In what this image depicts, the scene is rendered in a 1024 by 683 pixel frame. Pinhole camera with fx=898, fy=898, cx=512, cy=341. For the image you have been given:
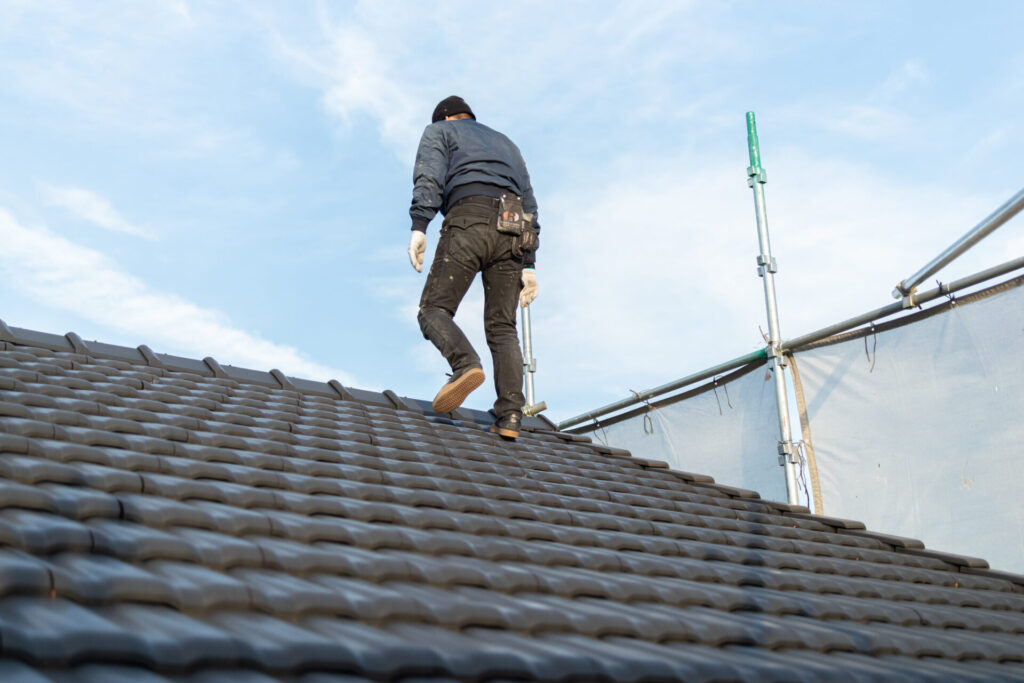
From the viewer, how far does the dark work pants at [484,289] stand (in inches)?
163

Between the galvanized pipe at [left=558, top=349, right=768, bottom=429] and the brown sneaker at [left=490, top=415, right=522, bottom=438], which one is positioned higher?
the galvanized pipe at [left=558, top=349, right=768, bottom=429]

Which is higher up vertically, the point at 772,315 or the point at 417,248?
the point at 772,315

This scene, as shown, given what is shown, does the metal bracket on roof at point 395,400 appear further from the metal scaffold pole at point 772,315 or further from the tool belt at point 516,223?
the metal scaffold pole at point 772,315

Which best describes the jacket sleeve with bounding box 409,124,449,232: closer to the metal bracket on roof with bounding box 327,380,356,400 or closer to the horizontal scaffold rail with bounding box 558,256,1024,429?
the metal bracket on roof with bounding box 327,380,356,400

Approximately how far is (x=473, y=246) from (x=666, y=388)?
16.8 ft

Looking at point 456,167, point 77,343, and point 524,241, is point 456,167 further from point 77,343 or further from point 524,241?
point 77,343

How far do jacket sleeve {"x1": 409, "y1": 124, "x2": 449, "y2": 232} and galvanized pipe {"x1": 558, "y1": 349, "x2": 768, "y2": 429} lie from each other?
4583 mm

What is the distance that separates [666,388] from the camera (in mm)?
8953

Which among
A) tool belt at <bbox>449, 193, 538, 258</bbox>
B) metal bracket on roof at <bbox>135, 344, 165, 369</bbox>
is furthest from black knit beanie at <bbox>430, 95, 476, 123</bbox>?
metal bracket on roof at <bbox>135, 344, 165, 369</bbox>

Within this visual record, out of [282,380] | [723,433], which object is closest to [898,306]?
[723,433]

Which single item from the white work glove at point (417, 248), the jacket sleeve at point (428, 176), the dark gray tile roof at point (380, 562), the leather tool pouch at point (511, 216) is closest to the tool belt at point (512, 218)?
the leather tool pouch at point (511, 216)

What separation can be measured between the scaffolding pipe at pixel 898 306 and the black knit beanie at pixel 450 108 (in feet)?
13.0

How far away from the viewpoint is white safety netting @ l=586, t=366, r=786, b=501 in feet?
25.9

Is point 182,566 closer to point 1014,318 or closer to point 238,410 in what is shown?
point 238,410
